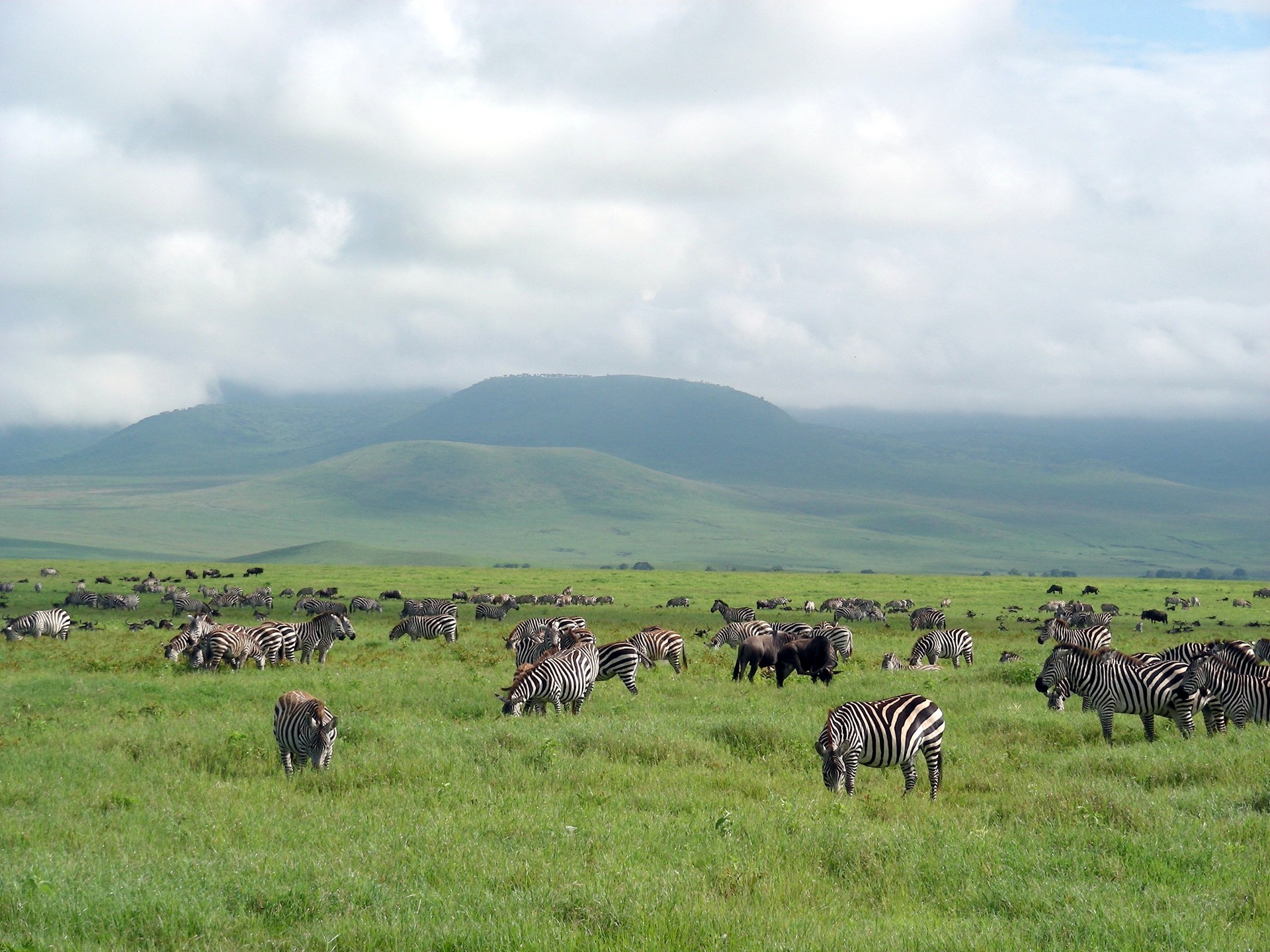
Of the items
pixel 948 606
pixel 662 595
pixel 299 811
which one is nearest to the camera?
pixel 299 811

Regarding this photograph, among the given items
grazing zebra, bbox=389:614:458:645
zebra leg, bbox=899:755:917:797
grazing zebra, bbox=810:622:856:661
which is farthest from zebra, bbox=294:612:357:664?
zebra leg, bbox=899:755:917:797

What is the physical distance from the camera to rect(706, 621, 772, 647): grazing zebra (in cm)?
3647

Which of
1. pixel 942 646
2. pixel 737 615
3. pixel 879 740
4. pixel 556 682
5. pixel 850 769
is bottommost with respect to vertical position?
pixel 737 615

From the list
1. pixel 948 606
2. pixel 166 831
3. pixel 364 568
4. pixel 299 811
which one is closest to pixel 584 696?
pixel 299 811

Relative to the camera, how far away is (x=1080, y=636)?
1448 inches

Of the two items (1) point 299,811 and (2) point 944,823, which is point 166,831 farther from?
(2) point 944,823

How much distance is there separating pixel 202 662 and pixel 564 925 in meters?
23.4

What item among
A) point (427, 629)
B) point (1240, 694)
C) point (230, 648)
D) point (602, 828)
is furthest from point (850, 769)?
point (427, 629)

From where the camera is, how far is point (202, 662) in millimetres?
30109

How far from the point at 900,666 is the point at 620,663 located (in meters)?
11.3

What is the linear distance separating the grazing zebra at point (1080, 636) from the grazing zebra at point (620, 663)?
14.2 meters

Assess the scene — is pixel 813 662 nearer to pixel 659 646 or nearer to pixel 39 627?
pixel 659 646

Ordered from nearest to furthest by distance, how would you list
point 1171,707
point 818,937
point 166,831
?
point 818,937
point 166,831
point 1171,707

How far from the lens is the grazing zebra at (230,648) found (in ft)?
98.4
